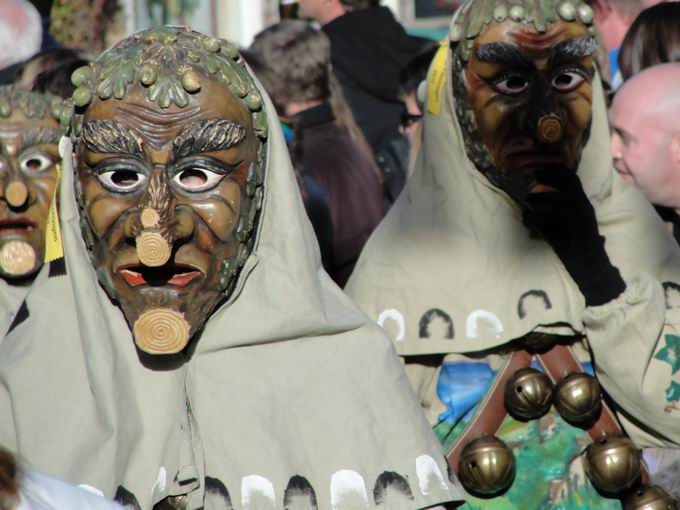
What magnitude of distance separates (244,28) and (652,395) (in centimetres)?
867

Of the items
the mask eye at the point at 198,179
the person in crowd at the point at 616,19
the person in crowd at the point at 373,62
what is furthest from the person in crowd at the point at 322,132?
the mask eye at the point at 198,179

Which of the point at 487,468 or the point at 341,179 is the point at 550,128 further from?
the point at 341,179

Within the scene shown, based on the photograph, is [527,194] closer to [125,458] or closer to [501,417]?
[501,417]

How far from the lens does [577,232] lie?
173 inches

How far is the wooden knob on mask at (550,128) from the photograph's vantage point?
4.36 m

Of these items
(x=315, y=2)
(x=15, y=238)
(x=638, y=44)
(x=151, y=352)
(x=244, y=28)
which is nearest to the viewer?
(x=151, y=352)

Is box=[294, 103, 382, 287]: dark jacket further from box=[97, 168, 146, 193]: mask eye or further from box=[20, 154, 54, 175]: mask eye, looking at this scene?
box=[97, 168, 146, 193]: mask eye

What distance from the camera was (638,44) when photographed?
568 centimetres

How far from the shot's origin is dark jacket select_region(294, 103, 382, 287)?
237 inches

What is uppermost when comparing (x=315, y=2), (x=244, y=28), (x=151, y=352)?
(x=151, y=352)

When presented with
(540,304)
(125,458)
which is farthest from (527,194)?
(125,458)

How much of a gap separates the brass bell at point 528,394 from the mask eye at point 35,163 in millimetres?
1452

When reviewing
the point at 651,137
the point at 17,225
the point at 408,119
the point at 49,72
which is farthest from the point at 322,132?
the point at 17,225

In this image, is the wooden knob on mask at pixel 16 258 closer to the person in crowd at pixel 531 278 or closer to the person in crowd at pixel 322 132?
the person in crowd at pixel 531 278
